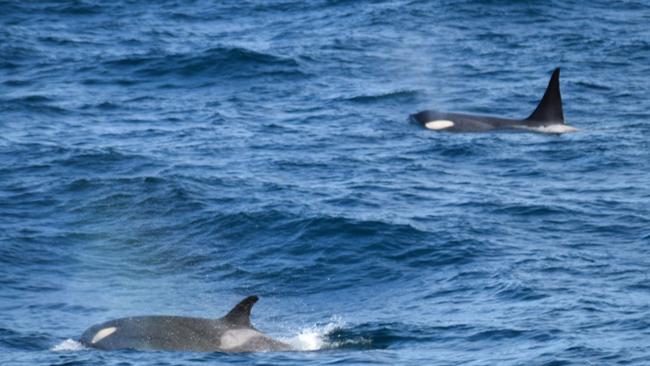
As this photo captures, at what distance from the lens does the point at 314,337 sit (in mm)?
16125

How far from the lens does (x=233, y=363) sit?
572 inches

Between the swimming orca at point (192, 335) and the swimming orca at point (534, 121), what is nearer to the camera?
the swimming orca at point (192, 335)

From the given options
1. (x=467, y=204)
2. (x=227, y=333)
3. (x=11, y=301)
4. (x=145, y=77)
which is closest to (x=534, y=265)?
(x=467, y=204)

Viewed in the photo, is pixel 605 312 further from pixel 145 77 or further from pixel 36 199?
pixel 145 77

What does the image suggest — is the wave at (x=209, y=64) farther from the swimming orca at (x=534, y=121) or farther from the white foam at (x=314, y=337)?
the white foam at (x=314, y=337)

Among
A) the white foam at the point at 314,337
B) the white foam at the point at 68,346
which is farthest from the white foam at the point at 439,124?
the white foam at the point at 68,346

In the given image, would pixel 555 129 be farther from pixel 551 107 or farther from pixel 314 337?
pixel 314 337

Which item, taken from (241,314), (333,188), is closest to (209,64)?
(333,188)

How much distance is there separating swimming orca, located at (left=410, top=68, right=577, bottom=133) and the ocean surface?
0.43 metres

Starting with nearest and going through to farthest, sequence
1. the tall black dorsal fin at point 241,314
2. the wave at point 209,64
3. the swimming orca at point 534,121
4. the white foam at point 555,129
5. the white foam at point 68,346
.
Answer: the tall black dorsal fin at point 241,314 → the white foam at point 68,346 → the white foam at point 555,129 → the swimming orca at point 534,121 → the wave at point 209,64

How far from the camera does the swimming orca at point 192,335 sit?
15125 millimetres

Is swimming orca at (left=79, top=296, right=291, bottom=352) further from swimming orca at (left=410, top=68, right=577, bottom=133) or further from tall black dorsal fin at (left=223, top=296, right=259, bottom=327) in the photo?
swimming orca at (left=410, top=68, right=577, bottom=133)

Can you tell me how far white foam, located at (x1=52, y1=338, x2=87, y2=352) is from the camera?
1552 cm

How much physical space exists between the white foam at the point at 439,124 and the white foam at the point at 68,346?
Result: 12.6 m
